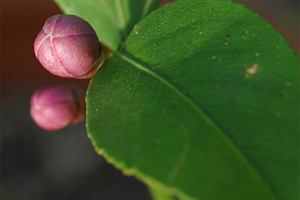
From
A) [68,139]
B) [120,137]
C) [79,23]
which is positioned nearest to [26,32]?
[68,139]

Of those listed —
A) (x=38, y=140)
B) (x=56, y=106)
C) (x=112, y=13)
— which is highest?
(x=112, y=13)

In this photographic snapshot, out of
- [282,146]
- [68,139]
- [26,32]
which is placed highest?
[282,146]

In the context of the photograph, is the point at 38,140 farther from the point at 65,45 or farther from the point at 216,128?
the point at 216,128

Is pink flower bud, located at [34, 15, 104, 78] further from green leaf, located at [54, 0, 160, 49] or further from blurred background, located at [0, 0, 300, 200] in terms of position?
blurred background, located at [0, 0, 300, 200]

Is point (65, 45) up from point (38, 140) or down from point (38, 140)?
up

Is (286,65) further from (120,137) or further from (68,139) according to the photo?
(68,139)

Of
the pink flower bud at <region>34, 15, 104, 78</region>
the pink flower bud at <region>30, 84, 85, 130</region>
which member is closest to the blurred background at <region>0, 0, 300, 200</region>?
the pink flower bud at <region>30, 84, 85, 130</region>

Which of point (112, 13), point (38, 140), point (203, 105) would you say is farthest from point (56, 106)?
point (38, 140)
